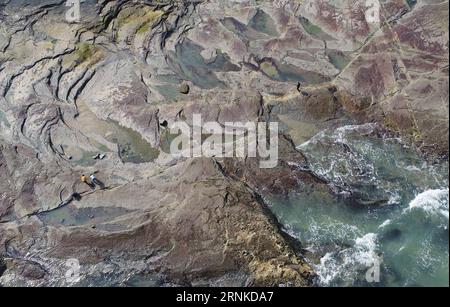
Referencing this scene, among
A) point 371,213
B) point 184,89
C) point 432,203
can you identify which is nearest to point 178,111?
point 184,89

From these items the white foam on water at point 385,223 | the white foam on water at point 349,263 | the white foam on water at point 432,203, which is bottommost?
the white foam on water at point 349,263

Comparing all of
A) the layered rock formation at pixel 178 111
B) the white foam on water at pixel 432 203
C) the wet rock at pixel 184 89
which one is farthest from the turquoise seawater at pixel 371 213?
the wet rock at pixel 184 89

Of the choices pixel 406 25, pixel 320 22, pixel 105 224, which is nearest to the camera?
pixel 105 224

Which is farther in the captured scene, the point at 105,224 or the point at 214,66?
the point at 214,66

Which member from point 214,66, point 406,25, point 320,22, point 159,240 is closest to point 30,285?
point 159,240

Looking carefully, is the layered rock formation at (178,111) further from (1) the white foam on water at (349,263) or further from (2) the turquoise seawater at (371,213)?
(1) the white foam on water at (349,263)

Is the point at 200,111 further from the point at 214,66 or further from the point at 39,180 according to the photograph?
the point at 39,180
